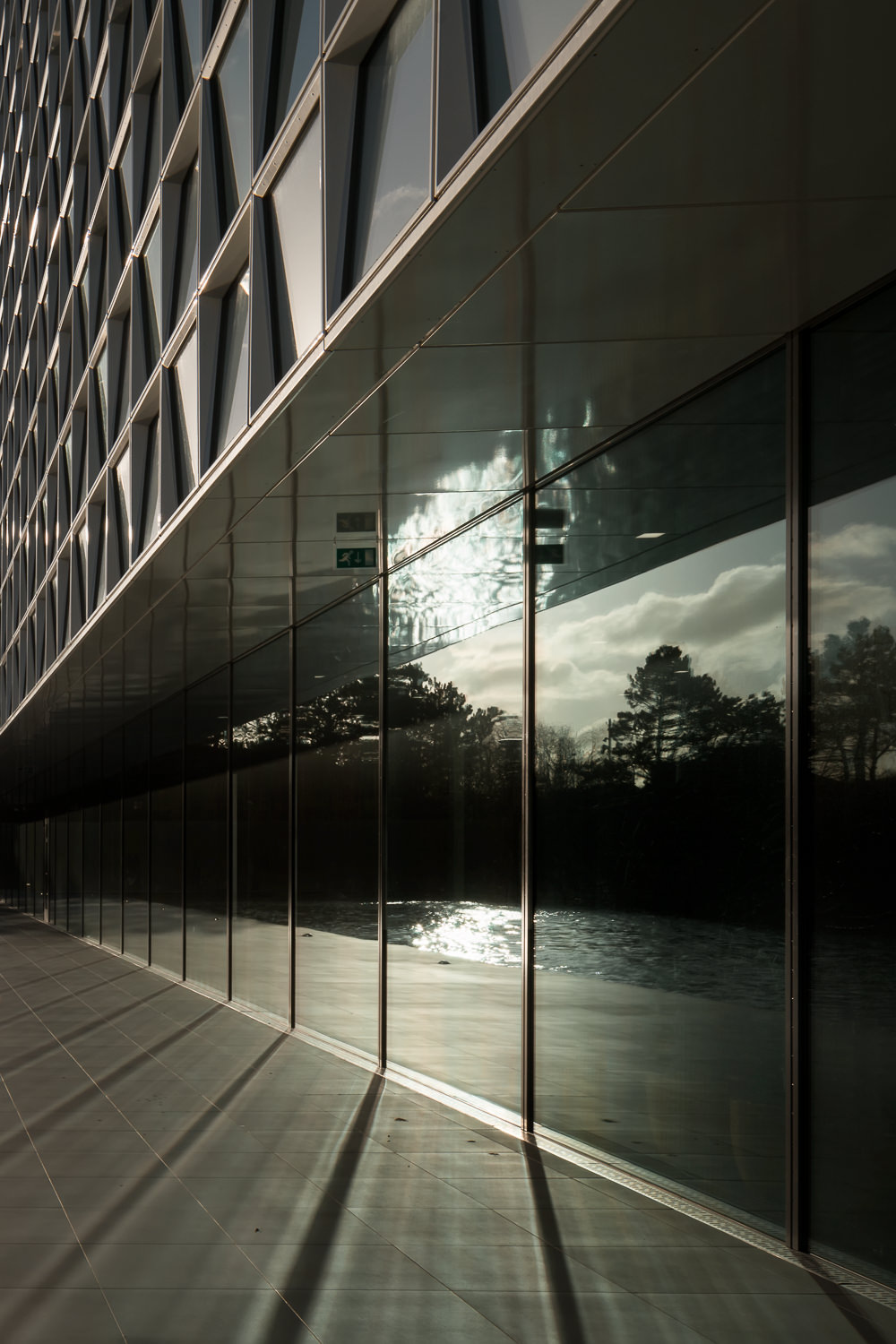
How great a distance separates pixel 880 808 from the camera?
6.96m

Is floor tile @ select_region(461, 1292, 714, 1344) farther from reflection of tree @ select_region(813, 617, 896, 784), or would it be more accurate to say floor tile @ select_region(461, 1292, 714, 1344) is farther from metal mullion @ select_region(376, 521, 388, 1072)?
metal mullion @ select_region(376, 521, 388, 1072)

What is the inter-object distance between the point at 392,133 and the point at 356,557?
6.22 meters

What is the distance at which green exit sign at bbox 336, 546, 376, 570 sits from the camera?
44.6 feet

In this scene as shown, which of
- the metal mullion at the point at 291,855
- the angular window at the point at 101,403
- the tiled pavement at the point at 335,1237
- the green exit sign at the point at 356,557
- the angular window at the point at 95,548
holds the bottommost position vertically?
the tiled pavement at the point at 335,1237

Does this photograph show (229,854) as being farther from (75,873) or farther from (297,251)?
(75,873)

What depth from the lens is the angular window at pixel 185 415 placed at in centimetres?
1271

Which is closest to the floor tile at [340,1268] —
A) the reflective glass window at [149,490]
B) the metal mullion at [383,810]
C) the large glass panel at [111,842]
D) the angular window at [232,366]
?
the angular window at [232,366]

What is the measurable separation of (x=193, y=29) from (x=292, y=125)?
4322mm

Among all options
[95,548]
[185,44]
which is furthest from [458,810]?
[95,548]

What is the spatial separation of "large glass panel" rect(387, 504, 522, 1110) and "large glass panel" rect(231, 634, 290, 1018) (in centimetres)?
381

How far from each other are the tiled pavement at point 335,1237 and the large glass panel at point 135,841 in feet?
50.6

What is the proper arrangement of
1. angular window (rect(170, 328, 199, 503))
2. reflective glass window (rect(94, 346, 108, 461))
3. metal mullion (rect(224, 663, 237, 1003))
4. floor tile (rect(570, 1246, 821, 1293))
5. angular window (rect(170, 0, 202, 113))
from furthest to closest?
metal mullion (rect(224, 663, 237, 1003))
reflective glass window (rect(94, 346, 108, 461))
angular window (rect(170, 0, 202, 113))
angular window (rect(170, 328, 199, 503))
floor tile (rect(570, 1246, 821, 1293))

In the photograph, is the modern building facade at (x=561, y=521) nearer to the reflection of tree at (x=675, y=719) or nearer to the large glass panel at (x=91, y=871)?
the reflection of tree at (x=675, y=719)

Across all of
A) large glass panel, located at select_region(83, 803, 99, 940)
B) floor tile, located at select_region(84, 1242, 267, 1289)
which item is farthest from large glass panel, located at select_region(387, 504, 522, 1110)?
large glass panel, located at select_region(83, 803, 99, 940)
